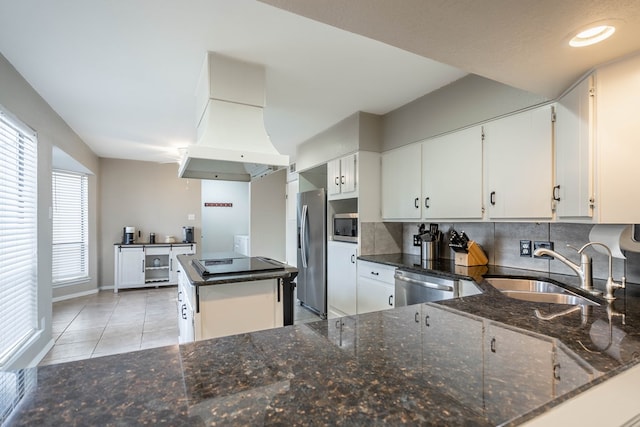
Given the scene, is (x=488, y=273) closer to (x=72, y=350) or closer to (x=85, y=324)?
(x=72, y=350)

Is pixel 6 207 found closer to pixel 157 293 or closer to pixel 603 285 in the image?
pixel 157 293

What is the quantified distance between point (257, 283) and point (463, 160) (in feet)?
6.43

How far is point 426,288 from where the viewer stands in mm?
2514

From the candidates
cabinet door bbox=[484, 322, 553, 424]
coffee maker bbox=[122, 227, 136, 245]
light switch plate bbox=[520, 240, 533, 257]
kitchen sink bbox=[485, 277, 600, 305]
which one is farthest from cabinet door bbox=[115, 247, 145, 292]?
cabinet door bbox=[484, 322, 553, 424]

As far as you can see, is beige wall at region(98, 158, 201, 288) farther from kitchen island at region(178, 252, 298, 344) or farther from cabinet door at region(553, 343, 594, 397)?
cabinet door at region(553, 343, 594, 397)

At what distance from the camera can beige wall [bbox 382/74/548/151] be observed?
2.34 metres

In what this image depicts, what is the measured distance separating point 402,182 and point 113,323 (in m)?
3.90

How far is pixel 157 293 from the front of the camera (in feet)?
18.1

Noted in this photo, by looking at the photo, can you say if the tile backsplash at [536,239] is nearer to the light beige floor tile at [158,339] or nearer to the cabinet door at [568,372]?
the cabinet door at [568,372]

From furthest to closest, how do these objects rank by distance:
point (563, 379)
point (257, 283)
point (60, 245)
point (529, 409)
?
point (60, 245) < point (257, 283) < point (563, 379) < point (529, 409)

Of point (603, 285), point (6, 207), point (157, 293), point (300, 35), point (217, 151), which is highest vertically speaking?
point (300, 35)

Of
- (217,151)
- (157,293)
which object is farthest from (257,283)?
(157,293)

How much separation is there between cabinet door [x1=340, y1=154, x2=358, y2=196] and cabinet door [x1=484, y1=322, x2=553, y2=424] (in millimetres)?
2571

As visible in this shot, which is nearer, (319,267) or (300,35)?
(300,35)
